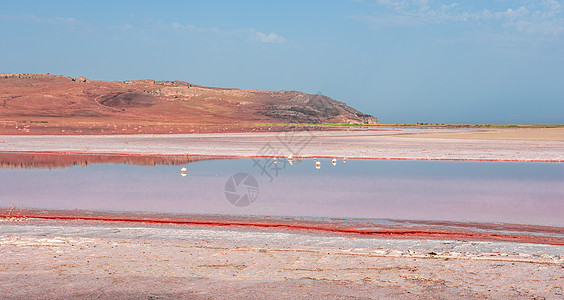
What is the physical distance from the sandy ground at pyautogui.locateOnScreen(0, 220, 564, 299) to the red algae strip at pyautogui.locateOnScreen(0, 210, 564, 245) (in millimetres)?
863

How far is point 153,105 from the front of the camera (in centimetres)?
11594

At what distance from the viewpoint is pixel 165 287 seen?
7164 mm

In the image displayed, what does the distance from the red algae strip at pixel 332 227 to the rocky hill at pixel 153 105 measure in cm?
6490

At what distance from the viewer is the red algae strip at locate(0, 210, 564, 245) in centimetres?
1102

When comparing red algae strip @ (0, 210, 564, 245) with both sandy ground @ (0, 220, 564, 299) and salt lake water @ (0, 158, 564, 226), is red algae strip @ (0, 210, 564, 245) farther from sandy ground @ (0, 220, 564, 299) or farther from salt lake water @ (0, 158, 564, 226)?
salt lake water @ (0, 158, 564, 226)

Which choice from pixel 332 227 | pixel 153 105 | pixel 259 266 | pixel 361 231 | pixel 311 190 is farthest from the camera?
pixel 153 105

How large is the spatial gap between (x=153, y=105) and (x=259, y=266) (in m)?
112

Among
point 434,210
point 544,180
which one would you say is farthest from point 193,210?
point 544,180

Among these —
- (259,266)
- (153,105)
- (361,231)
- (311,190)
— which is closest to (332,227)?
(361,231)

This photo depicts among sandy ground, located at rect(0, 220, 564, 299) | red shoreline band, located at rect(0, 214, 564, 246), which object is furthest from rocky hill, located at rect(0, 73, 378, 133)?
sandy ground, located at rect(0, 220, 564, 299)

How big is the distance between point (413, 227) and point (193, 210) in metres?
5.72

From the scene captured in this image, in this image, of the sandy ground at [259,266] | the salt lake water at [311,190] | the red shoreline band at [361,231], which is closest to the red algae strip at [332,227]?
the red shoreline band at [361,231]

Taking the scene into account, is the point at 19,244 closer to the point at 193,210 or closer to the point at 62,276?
the point at 62,276

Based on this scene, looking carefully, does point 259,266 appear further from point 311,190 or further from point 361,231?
point 311,190
